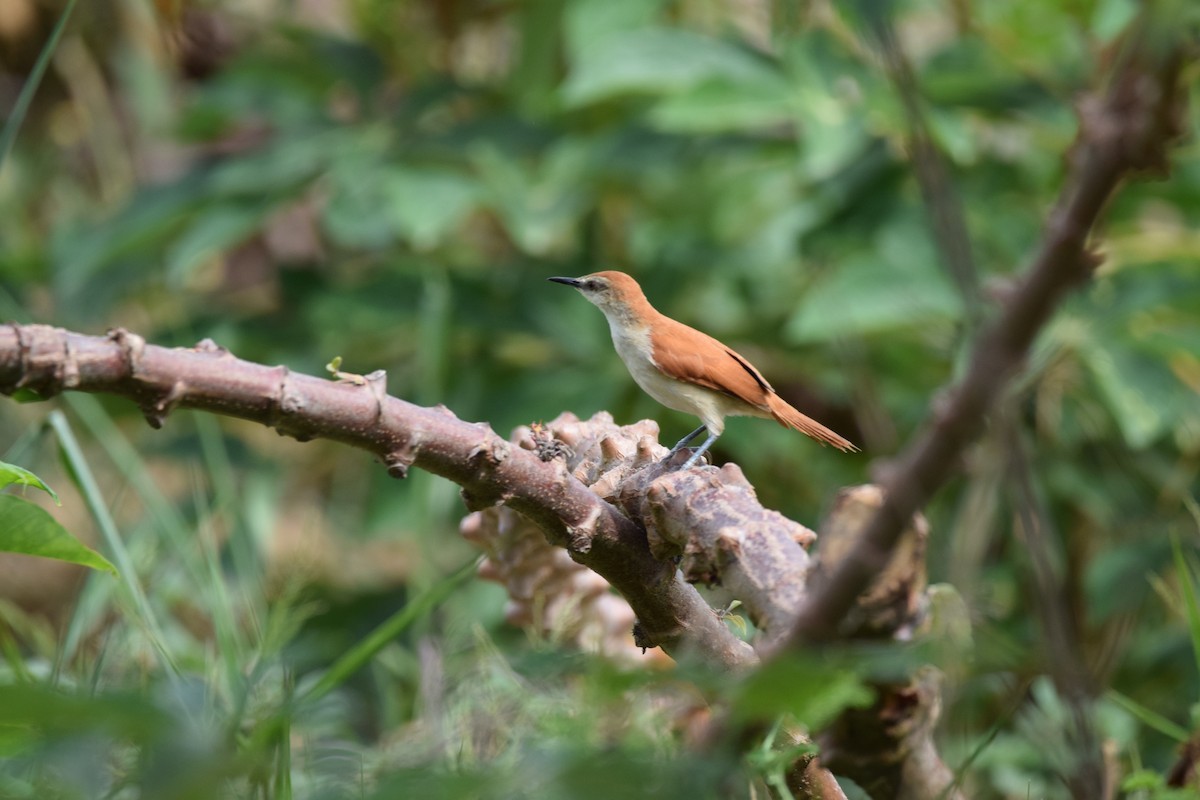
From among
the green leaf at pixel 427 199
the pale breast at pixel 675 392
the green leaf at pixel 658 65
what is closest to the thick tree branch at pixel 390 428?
the pale breast at pixel 675 392

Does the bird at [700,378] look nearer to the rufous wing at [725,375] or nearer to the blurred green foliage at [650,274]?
the rufous wing at [725,375]

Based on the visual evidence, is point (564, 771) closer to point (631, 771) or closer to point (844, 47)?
point (631, 771)

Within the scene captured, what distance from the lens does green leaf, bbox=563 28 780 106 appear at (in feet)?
8.72

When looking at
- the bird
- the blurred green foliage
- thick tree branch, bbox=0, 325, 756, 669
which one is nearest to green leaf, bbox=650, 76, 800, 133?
the blurred green foliage

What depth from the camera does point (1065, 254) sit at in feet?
1.73

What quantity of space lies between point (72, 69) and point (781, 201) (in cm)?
284

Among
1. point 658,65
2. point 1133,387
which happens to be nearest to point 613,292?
point 658,65

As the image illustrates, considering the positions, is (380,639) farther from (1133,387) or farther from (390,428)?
(1133,387)

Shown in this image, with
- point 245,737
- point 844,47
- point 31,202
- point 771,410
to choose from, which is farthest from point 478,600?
point 31,202

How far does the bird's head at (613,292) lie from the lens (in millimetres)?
2088

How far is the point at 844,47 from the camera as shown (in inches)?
116

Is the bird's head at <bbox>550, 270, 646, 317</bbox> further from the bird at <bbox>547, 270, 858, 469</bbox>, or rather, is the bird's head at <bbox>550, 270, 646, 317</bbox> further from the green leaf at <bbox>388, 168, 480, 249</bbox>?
the green leaf at <bbox>388, 168, 480, 249</bbox>

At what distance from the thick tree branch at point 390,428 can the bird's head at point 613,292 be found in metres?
1.01

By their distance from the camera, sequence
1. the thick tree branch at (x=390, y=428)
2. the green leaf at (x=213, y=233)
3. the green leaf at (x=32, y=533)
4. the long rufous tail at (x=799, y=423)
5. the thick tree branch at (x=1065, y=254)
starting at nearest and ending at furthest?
the thick tree branch at (x=1065, y=254) → the thick tree branch at (x=390, y=428) → the green leaf at (x=32, y=533) → the long rufous tail at (x=799, y=423) → the green leaf at (x=213, y=233)
